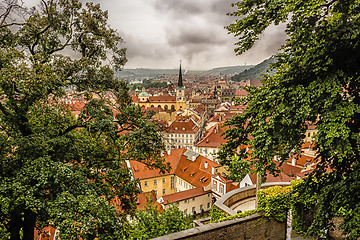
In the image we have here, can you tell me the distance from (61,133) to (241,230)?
833cm

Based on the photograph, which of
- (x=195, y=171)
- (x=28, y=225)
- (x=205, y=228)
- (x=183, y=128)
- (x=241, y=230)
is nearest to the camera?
(x=28, y=225)

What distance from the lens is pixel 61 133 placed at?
9719mm

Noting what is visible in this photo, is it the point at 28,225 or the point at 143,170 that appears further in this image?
the point at 143,170

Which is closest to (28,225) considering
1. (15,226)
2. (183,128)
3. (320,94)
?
(15,226)

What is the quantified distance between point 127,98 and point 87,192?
4112mm

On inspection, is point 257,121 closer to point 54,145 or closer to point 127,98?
point 127,98

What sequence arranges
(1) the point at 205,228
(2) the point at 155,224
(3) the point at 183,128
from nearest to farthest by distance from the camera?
(1) the point at 205,228 < (2) the point at 155,224 < (3) the point at 183,128

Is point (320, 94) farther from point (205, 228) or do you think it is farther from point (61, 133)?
point (61, 133)

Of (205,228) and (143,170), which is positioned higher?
(205,228)

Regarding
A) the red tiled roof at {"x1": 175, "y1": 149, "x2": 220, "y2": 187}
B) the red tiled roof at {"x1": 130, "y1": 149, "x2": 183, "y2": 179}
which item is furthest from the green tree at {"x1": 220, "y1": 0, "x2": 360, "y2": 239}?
the red tiled roof at {"x1": 130, "y1": 149, "x2": 183, "y2": 179}

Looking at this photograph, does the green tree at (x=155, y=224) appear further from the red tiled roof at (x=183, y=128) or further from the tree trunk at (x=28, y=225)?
the red tiled roof at (x=183, y=128)

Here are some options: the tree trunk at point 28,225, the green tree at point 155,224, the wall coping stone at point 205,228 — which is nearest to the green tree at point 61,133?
the tree trunk at point 28,225

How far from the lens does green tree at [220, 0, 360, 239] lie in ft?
18.9

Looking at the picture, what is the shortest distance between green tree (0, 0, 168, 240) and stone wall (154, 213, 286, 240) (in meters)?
2.68
